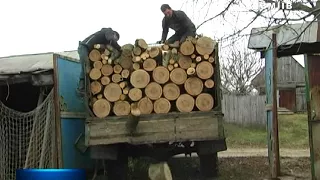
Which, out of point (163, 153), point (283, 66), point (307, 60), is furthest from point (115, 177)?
point (283, 66)

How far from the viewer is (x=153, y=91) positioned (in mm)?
7434

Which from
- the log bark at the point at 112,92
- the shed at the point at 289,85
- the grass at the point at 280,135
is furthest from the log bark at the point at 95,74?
the shed at the point at 289,85

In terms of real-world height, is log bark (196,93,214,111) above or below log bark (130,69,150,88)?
below

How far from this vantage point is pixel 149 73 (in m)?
7.49

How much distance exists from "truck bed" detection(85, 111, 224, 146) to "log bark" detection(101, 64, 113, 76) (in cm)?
71

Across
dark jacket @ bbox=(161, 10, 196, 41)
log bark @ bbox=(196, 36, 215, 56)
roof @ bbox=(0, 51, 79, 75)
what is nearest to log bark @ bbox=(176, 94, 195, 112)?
log bark @ bbox=(196, 36, 215, 56)

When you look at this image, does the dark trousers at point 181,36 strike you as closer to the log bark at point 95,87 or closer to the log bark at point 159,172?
the log bark at point 95,87

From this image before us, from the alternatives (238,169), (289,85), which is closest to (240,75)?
(289,85)

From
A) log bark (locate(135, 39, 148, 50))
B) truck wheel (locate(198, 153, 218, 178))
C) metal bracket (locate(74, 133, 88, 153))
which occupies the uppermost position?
log bark (locate(135, 39, 148, 50))

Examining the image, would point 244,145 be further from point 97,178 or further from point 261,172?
point 97,178

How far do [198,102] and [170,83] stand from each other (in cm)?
53

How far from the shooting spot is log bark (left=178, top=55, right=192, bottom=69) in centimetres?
745

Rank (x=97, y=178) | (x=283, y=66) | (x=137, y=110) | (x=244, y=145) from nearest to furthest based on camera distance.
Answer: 1. (x=137, y=110)
2. (x=97, y=178)
3. (x=244, y=145)
4. (x=283, y=66)

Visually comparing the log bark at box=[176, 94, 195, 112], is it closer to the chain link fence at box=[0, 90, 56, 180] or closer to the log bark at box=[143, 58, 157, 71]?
the log bark at box=[143, 58, 157, 71]
